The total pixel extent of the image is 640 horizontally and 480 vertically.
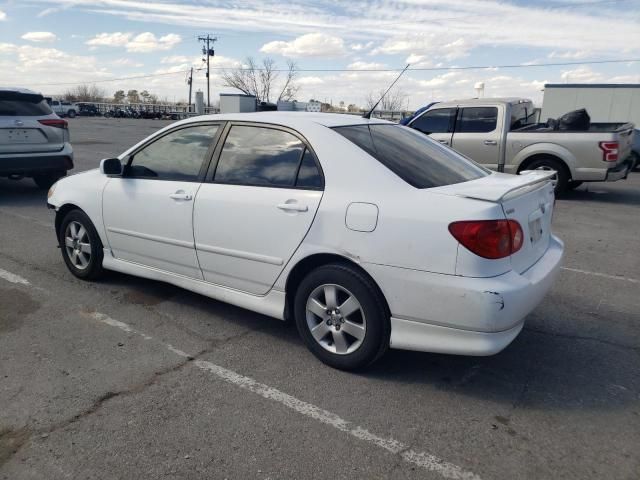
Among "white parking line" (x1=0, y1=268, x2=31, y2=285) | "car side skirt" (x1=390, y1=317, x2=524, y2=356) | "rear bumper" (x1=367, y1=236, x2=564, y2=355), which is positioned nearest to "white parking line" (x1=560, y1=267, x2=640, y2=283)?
"rear bumper" (x1=367, y1=236, x2=564, y2=355)

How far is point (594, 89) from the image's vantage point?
83.7 feet

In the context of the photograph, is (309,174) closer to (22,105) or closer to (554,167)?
(22,105)

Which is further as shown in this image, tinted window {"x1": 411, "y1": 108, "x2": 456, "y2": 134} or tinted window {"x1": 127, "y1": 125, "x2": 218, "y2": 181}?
tinted window {"x1": 411, "y1": 108, "x2": 456, "y2": 134}

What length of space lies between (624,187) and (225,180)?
38.5ft

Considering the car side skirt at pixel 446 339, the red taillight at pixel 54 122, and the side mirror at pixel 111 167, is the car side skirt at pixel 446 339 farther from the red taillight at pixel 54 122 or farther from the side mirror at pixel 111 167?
the red taillight at pixel 54 122

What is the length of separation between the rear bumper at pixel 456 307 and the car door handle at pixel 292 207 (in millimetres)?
A: 597

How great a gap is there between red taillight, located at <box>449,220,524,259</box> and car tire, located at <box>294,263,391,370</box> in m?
0.60

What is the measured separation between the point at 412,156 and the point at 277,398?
1.77 meters

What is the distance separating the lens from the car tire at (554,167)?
391 inches

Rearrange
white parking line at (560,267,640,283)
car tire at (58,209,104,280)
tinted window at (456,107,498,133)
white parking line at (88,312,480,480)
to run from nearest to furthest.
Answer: white parking line at (88,312,480,480)
car tire at (58,209,104,280)
white parking line at (560,267,640,283)
tinted window at (456,107,498,133)

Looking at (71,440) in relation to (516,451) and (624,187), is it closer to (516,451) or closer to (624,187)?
(516,451)

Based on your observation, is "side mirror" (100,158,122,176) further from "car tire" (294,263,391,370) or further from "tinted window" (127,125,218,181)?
"car tire" (294,263,391,370)

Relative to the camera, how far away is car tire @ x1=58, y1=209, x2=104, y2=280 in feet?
15.7

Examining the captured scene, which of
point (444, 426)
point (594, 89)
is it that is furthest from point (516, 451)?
point (594, 89)
